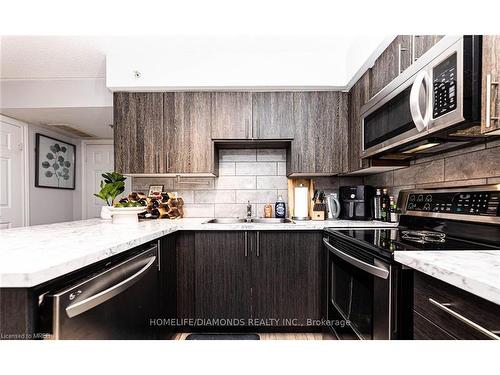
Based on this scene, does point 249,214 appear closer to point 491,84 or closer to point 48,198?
point 491,84

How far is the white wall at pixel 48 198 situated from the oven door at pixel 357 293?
11.1 feet

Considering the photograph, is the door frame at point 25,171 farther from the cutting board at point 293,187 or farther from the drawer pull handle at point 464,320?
the drawer pull handle at point 464,320

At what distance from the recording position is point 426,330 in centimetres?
83

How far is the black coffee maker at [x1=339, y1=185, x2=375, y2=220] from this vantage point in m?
2.23

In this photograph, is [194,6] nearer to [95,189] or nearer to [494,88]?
[494,88]

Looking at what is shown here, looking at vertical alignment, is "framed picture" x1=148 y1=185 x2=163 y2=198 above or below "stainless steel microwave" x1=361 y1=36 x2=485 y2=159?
below

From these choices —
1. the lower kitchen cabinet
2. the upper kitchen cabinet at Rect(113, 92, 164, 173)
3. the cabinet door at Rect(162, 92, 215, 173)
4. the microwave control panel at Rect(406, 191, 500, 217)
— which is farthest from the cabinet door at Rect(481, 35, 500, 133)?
the upper kitchen cabinet at Rect(113, 92, 164, 173)

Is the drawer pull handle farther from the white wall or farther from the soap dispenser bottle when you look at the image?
the white wall

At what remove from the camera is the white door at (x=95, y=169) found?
13.2 feet

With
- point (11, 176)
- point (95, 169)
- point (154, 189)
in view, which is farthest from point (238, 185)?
point (95, 169)

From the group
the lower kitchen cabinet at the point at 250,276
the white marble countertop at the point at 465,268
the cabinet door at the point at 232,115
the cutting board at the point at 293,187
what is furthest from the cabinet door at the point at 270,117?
the white marble countertop at the point at 465,268

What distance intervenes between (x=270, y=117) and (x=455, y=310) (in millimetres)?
1896

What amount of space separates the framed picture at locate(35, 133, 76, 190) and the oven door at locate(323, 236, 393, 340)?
347 cm
